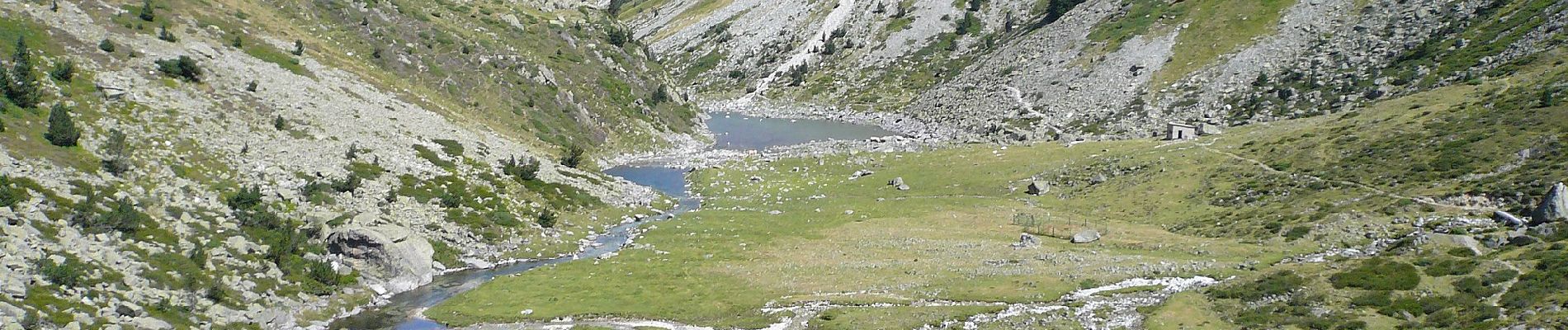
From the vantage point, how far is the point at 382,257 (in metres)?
63.8

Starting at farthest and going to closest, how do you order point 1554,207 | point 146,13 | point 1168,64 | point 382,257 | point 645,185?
1. point 1168,64
2. point 645,185
3. point 146,13
4. point 382,257
5. point 1554,207

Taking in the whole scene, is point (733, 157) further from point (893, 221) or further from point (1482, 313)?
point (1482, 313)

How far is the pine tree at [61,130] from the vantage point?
202ft

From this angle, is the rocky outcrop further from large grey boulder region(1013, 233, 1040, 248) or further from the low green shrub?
the low green shrub

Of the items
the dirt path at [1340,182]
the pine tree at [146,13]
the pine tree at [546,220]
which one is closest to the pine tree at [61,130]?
the pine tree at [146,13]

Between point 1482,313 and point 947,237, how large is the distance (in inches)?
1522

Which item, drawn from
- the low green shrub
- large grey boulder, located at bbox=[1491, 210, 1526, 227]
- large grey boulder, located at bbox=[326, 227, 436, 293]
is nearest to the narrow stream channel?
large grey boulder, located at bbox=[326, 227, 436, 293]

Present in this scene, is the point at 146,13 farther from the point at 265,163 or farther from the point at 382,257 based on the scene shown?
the point at 382,257

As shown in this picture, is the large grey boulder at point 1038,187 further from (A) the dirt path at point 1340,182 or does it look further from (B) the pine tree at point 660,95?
(B) the pine tree at point 660,95

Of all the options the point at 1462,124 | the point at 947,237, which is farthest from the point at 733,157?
the point at 1462,124

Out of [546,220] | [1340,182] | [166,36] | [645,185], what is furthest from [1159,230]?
[166,36]

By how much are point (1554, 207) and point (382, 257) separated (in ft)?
203

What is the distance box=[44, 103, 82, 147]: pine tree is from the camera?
202 ft

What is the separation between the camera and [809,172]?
112 meters
